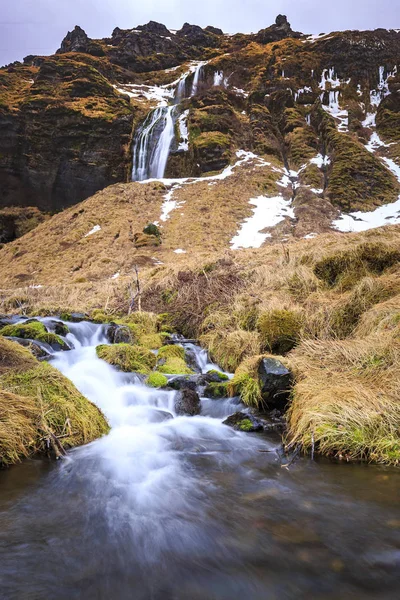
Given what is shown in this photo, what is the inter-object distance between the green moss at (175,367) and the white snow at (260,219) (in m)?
20.8

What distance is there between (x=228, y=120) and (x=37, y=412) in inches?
2147

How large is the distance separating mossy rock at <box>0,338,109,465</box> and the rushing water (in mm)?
206

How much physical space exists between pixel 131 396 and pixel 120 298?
27.0 ft

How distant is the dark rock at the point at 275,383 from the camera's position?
5.84m

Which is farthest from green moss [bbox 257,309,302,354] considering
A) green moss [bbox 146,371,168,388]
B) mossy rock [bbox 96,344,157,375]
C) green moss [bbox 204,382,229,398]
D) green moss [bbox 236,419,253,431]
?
mossy rock [bbox 96,344,157,375]

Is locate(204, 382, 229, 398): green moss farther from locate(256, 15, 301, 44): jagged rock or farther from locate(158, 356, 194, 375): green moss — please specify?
locate(256, 15, 301, 44): jagged rock

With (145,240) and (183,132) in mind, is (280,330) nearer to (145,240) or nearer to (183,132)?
(145,240)

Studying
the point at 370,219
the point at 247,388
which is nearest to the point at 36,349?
the point at 247,388

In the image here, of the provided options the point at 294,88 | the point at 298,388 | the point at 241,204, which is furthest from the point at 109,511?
the point at 294,88

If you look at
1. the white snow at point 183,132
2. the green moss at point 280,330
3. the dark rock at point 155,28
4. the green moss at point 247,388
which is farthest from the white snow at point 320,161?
the dark rock at point 155,28

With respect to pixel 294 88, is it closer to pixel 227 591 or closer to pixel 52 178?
pixel 52 178

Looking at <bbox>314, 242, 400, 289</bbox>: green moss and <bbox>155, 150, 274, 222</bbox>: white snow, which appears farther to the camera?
<bbox>155, 150, 274, 222</bbox>: white snow

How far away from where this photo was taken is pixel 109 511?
3633mm

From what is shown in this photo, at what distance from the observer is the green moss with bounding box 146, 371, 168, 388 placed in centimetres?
719
